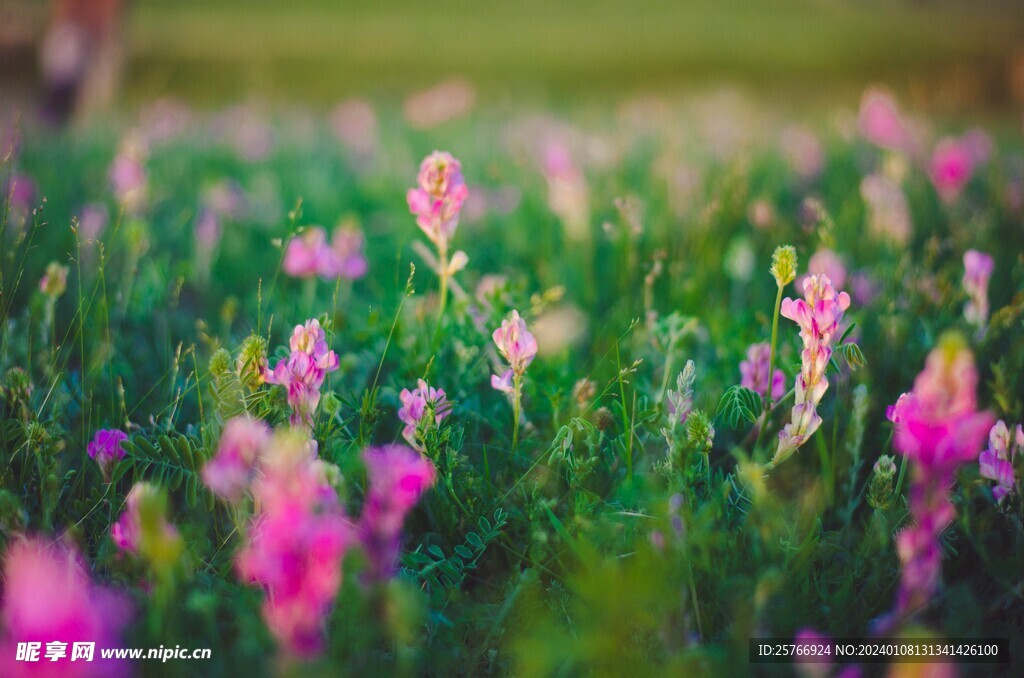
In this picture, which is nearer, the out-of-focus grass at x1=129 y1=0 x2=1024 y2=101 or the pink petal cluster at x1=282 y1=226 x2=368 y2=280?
the pink petal cluster at x1=282 y1=226 x2=368 y2=280

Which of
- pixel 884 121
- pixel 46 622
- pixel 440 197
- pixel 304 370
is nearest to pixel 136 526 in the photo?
pixel 46 622

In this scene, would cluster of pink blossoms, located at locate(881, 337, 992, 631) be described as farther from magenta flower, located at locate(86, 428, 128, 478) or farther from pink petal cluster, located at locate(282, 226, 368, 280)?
pink petal cluster, located at locate(282, 226, 368, 280)

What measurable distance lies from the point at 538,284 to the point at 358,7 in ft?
63.4

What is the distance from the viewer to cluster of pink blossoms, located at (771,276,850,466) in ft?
4.63

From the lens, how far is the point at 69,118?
6465mm

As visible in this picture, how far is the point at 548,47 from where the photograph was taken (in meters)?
18.2

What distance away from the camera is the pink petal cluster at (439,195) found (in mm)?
1712

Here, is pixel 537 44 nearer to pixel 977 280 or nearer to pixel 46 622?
pixel 977 280

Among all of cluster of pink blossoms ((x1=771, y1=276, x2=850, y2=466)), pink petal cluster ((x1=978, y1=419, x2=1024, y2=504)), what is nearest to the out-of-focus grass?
pink petal cluster ((x1=978, y1=419, x2=1024, y2=504))

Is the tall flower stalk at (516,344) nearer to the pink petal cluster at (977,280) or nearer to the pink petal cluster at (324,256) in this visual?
the pink petal cluster at (324,256)

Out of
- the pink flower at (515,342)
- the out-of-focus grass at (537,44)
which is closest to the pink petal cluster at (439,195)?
the pink flower at (515,342)

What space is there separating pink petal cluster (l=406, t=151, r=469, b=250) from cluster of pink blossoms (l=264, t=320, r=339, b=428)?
41 cm

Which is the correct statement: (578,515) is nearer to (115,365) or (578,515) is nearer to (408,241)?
(115,365)

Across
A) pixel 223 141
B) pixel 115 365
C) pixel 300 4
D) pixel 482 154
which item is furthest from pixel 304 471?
pixel 300 4
